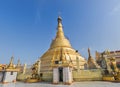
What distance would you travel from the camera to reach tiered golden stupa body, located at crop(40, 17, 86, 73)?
844 inches

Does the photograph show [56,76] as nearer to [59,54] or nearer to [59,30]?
[59,54]

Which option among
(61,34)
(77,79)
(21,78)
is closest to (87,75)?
(77,79)

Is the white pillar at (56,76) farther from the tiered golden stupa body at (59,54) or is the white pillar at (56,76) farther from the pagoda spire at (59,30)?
the pagoda spire at (59,30)

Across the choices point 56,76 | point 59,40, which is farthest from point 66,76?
point 59,40

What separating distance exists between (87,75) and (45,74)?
704 centimetres

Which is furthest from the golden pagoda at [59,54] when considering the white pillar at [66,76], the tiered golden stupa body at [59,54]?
the white pillar at [66,76]

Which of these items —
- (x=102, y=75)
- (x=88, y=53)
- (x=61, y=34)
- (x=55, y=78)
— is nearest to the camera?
(x=55, y=78)

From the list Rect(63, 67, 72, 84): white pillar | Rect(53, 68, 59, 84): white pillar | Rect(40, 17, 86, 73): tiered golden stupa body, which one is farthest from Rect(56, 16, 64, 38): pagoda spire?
Rect(63, 67, 72, 84): white pillar

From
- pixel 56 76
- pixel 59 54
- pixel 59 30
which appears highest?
pixel 59 30

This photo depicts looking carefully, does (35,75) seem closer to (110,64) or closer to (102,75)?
(102,75)

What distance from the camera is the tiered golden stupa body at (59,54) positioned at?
21.4m

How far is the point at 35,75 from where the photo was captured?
656 inches

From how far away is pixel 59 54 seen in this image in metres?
23.4

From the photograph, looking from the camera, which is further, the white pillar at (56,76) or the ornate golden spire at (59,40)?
the ornate golden spire at (59,40)
